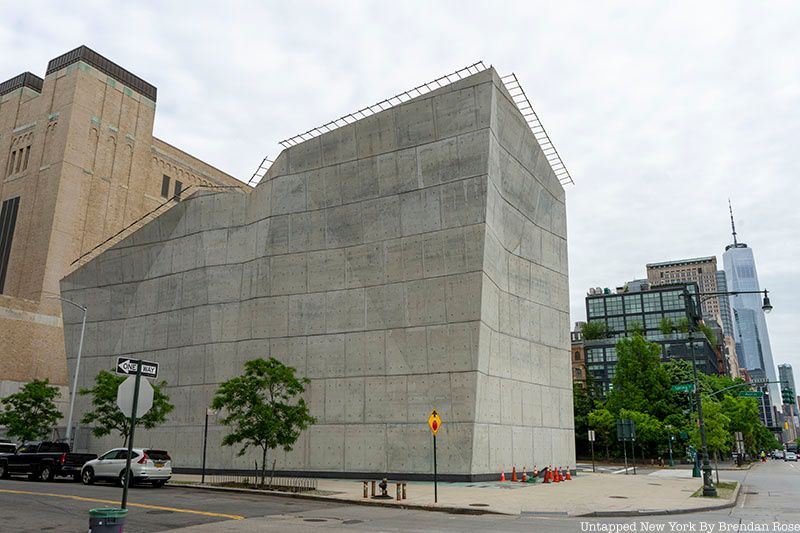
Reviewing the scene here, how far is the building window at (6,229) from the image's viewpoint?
58.8m

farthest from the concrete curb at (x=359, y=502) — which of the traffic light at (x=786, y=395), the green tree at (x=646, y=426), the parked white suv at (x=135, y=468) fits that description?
the green tree at (x=646, y=426)

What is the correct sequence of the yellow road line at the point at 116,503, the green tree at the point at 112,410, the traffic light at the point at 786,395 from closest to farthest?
the yellow road line at the point at 116,503 < the green tree at the point at 112,410 < the traffic light at the point at 786,395

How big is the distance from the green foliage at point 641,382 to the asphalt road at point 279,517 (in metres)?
37.3

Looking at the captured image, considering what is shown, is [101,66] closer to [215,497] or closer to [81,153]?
[81,153]

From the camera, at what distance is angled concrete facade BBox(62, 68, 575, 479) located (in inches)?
1053

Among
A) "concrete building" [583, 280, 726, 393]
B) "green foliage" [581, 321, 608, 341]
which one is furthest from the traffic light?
"green foliage" [581, 321, 608, 341]

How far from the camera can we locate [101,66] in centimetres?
6297

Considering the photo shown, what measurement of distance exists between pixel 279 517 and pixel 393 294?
1448 centimetres

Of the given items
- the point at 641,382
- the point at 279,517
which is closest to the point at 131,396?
the point at 279,517

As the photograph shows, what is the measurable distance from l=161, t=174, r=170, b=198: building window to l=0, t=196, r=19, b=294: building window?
14.8m

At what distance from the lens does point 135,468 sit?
73.4ft

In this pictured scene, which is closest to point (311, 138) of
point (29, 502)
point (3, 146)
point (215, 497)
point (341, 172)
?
point (341, 172)

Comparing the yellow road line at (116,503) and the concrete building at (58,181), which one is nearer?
the yellow road line at (116,503)

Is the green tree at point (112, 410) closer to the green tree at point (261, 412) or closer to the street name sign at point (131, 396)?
the green tree at point (261, 412)
